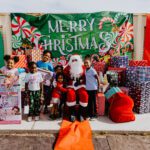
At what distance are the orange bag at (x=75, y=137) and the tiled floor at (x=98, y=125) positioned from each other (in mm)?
171

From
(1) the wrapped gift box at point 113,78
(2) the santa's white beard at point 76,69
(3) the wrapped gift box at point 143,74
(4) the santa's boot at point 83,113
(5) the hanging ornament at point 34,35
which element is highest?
(5) the hanging ornament at point 34,35

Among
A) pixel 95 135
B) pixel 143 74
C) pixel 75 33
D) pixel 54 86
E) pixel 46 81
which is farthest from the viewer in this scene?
pixel 75 33

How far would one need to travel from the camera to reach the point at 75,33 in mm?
11688

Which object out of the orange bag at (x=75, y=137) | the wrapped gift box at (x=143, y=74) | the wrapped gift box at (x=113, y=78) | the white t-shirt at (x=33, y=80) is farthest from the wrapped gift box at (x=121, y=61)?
the white t-shirt at (x=33, y=80)

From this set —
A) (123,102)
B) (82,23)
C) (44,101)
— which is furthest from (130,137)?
(82,23)

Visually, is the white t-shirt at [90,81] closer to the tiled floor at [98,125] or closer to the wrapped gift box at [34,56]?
the tiled floor at [98,125]

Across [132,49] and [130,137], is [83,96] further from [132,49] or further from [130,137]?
[132,49]

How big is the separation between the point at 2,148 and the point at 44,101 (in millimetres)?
2094

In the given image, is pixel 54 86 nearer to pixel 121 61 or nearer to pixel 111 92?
pixel 111 92

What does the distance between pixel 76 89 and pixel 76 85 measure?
8cm

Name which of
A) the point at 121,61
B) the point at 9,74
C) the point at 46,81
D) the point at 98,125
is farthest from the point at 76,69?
the point at 121,61

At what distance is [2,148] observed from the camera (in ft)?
16.4

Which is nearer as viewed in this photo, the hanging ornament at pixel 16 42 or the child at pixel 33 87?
the child at pixel 33 87

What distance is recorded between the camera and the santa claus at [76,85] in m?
6.09
